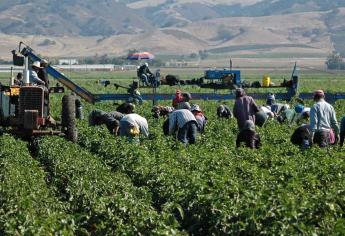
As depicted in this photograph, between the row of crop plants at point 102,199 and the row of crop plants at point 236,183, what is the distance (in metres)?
0.49

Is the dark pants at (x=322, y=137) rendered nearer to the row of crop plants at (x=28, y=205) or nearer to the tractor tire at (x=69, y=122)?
the row of crop plants at (x=28, y=205)

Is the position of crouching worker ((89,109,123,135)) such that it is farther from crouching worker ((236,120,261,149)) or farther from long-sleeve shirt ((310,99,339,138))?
long-sleeve shirt ((310,99,339,138))

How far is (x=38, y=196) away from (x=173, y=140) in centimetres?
696

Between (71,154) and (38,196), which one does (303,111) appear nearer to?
(71,154)

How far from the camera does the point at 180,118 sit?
62.6ft

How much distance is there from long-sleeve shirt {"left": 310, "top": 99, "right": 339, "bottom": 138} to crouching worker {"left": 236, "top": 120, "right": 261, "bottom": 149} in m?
1.29

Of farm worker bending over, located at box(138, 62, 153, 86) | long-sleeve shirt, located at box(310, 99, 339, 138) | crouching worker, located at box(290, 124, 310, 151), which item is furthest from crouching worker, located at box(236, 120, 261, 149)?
farm worker bending over, located at box(138, 62, 153, 86)

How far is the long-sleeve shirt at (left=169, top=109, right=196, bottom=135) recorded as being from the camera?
62.5ft

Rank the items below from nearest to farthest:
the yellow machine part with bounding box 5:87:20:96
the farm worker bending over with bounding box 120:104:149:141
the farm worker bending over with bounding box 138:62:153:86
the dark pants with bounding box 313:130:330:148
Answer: the dark pants with bounding box 313:130:330:148
the farm worker bending over with bounding box 120:104:149:141
the yellow machine part with bounding box 5:87:20:96
the farm worker bending over with bounding box 138:62:153:86

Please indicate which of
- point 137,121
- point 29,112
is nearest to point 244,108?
point 137,121

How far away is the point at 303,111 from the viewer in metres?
21.2

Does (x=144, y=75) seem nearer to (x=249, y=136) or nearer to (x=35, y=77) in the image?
(x=35, y=77)

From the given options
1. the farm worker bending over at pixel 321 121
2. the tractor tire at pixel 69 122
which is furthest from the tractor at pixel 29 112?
the farm worker bending over at pixel 321 121

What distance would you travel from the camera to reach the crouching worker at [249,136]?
1792 centimetres
